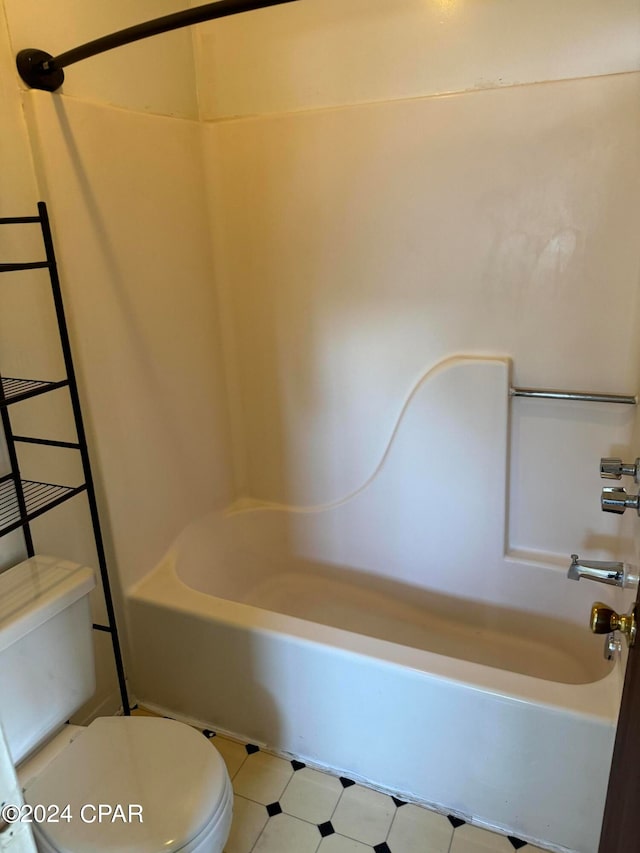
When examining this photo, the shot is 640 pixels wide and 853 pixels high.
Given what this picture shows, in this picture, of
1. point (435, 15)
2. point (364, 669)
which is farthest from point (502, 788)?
point (435, 15)

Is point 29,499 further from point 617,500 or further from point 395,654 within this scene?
point 617,500

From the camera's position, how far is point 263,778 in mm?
1726

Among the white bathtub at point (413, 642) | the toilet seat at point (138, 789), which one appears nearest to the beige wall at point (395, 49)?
the white bathtub at point (413, 642)

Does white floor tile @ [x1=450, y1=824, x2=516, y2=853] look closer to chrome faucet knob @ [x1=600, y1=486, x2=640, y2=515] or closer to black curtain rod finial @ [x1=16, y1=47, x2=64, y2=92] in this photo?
chrome faucet knob @ [x1=600, y1=486, x2=640, y2=515]

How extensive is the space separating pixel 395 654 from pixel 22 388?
116 centimetres

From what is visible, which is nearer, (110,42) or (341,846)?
(110,42)

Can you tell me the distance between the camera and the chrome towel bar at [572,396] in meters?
1.75

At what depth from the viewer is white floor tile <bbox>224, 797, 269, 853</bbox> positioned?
154 centimetres

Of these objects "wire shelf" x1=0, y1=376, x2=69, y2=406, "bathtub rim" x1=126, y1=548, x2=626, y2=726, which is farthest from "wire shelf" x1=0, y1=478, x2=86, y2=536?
"bathtub rim" x1=126, y1=548, x2=626, y2=726

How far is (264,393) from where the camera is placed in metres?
2.29

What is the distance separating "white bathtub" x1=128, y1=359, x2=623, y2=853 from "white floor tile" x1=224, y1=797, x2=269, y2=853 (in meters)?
0.19

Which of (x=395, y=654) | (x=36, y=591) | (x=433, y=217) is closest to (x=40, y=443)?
(x=36, y=591)

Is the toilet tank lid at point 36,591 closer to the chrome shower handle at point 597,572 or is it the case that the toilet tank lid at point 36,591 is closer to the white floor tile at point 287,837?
the white floor tile at point 287,837

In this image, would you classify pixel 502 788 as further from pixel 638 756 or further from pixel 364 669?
pixel 638 756
